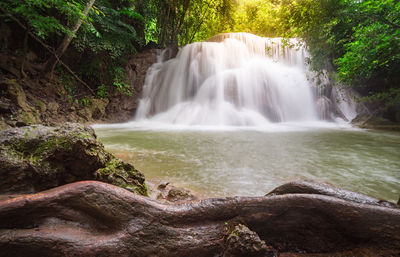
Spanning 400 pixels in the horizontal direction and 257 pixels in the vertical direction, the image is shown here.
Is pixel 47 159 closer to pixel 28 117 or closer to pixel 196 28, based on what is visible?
pixel 28 117

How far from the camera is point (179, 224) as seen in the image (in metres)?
1.22

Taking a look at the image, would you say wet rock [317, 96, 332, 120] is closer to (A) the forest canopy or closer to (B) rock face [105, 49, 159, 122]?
(A) the forest canopy

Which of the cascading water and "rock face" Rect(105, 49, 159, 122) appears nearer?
the cascading water

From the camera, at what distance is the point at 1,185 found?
1.32 meters

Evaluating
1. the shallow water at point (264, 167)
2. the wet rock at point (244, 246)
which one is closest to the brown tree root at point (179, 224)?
the wet rock at point (244, 246)

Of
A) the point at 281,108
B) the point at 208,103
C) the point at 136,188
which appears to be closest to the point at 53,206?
the point at 136,188

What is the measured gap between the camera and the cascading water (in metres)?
11.3

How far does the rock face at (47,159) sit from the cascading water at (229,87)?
8761 mm

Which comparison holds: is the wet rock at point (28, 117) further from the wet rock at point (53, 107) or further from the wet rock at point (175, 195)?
the wet rock at point (175, 195)

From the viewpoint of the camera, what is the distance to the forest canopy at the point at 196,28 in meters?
5.59

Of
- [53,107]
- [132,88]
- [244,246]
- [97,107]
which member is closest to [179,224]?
[244,246]

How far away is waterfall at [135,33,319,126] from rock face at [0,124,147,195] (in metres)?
8.76

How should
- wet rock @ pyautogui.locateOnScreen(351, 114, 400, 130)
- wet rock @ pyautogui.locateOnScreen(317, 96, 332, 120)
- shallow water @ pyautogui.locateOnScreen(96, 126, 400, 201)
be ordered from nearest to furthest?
1. shallow water @ pyautogui.locateOnScreen(96, 126, 400, 201)
2. wet rock @ pyautogui.locateOnScreen(351, 114, 400, 130)
3. wet rock @ pyautogui.locateOnScreen(317, 96, 332, 120)

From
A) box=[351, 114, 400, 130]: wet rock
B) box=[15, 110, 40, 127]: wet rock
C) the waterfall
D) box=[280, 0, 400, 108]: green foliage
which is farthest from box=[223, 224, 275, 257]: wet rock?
box=[351, 114, 400, 130]: wet rock
